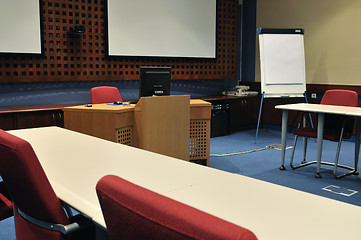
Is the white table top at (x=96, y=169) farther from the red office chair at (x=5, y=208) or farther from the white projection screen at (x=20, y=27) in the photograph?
the white projection screen at (x=20, y=27)

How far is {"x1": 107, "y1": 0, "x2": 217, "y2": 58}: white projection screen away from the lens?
546 cm

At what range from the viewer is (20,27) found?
4.62m

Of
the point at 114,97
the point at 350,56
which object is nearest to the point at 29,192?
the point at 114,97

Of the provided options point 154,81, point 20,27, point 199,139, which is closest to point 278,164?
point 199,139

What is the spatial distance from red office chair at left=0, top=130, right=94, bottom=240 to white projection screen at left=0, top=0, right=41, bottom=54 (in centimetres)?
375

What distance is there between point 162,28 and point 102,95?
2128 mm

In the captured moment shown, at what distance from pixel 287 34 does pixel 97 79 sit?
317 centimetres

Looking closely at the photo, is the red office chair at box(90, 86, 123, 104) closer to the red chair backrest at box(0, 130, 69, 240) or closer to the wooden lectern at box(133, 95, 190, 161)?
the wooden lectern at box(133, 95, 190, 161)

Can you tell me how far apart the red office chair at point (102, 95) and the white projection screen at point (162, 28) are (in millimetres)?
1288

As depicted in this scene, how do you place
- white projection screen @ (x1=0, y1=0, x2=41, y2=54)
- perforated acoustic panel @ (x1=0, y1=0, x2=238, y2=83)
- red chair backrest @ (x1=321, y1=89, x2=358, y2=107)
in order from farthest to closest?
1. perforated acoustic panel @ (x1=0, y1=0, x2=238, y2=83)
2. white projection screen @ (x1=0, y1=0, x2=41, y2=54)
3. red chair backrest @ (x1=321, y1=89, x2=358, y2=107)

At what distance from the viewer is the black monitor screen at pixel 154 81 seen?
3.66 m

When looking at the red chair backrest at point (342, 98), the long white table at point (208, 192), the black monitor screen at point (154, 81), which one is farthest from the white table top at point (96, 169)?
the red chair backrest at point (342, 98)

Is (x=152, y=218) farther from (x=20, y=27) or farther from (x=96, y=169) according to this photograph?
(x=20, y=27)

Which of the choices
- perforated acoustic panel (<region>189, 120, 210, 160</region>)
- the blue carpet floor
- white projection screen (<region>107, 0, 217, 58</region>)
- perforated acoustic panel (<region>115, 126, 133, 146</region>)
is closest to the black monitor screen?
perforated acoustic panel (<region>115, 126, 133, 146</region>)
